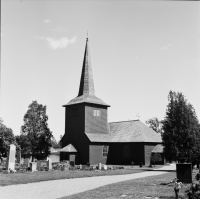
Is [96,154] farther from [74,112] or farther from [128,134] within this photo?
[74,112]

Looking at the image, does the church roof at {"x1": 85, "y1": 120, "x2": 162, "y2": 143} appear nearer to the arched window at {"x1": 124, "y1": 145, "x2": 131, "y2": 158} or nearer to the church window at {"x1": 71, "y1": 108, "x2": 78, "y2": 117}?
the arched window at {"x1": 124, "y1": 145, "x2": 131, "y2": 158}

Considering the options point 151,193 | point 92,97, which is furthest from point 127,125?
point 151,193

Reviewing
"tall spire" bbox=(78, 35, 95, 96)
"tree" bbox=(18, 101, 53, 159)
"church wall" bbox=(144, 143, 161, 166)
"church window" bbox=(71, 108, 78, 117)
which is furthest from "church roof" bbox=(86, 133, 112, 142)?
"tree" bbox=(18, 101, 53, 159)

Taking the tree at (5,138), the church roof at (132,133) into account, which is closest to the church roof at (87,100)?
the church roof at (132,133)

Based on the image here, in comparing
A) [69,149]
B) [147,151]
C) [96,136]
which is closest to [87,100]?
[96,136]

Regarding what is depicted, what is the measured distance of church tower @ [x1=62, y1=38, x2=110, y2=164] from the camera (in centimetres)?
4462

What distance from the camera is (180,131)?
3006 centimetres

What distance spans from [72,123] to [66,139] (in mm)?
3316

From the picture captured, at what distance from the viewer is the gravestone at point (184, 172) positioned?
1673cm

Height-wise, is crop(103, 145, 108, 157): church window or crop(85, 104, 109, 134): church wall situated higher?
crop(85, 104, 109, 134): church wall

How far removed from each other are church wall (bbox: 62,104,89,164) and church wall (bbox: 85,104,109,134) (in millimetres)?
750

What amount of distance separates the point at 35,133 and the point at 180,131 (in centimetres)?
3200

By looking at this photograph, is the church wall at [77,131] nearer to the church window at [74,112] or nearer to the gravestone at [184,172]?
the church window at [74,112]

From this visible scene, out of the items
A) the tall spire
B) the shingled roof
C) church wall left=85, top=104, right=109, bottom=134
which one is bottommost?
the shingled roof
